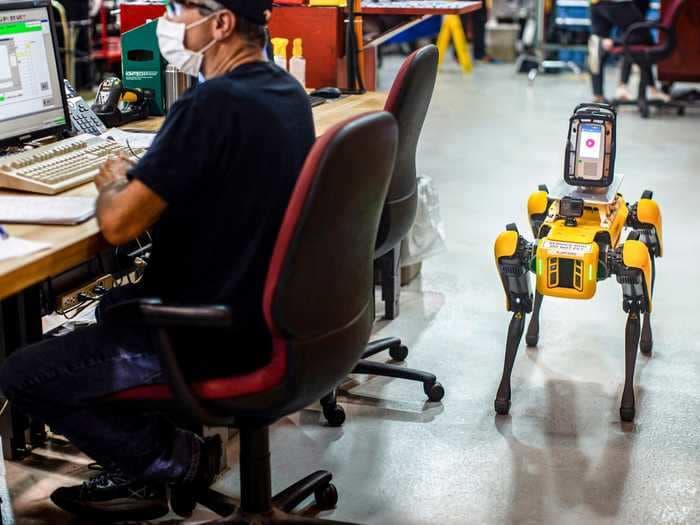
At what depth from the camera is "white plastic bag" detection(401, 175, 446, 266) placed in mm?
4254

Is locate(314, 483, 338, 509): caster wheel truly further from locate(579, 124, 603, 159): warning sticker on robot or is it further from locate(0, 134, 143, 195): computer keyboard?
locate(579, 124, 603, 159): warning sticker on robot

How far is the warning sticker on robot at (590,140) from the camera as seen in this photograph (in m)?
3.21

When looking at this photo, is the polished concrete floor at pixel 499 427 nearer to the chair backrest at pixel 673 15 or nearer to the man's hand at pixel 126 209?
the man's hand at pixel 126 209

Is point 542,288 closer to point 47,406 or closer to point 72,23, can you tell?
point 47,406

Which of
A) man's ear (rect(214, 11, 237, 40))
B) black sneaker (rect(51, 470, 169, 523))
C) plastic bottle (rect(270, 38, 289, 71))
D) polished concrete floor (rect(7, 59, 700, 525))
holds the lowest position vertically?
polished concrete floor (rect(7, 59, 700, 525))

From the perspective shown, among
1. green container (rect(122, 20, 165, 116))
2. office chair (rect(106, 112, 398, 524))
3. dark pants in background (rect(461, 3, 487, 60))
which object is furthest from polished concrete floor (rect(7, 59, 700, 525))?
dark pants in background (rect(461, 3, 487, 60))

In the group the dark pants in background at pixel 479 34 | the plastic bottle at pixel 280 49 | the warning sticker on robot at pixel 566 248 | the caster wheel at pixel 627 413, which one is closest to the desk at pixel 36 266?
the plastic bottle at pixel 280 49

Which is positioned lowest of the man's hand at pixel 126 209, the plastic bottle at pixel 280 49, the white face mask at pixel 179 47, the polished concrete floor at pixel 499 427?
the polished concrete floor at pixel 499 427

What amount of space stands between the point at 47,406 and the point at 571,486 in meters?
1.34

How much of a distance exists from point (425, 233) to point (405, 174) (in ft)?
3.94

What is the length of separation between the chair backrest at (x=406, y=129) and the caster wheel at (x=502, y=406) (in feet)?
1.84

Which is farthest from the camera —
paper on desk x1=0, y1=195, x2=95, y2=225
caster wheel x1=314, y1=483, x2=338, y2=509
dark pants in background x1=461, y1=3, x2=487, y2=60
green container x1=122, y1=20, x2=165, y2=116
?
dark pants in background x1=461, y1=3, x2=487, y2=60

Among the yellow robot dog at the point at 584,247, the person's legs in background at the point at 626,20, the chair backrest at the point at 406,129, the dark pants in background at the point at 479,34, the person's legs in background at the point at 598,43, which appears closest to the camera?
the chair backrest at the point at 406,129

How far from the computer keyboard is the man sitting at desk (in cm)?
30
